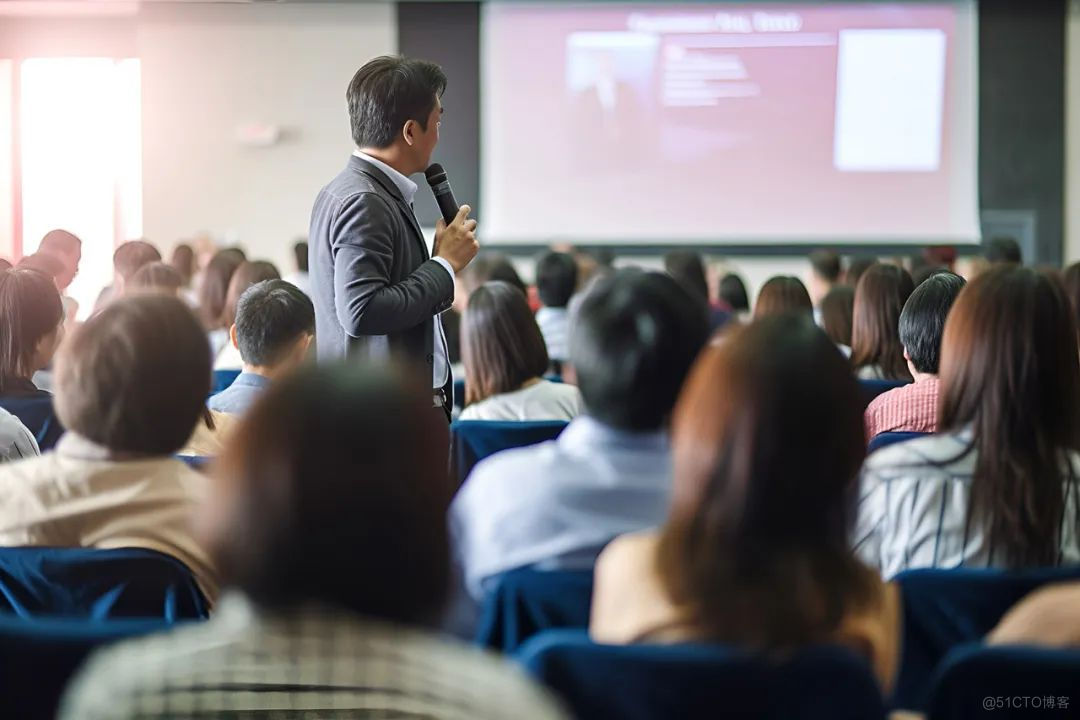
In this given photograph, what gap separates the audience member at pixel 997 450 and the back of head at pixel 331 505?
1.02 m

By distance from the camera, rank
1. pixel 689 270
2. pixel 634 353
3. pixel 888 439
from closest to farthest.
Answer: pixel 634 353
pixel 888 439
pixel 689 270

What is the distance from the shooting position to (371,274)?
2832 mm

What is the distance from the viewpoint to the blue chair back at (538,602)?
5.01ft

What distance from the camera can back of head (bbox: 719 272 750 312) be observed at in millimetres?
6770

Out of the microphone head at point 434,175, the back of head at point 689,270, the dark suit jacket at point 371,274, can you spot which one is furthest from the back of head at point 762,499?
the back of head at point 689,270

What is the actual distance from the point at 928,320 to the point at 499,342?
1.11m

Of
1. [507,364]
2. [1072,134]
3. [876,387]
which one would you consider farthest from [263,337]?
[1072,134]

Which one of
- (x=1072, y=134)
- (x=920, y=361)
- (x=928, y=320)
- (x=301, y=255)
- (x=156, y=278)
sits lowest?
(x=920, y=361)

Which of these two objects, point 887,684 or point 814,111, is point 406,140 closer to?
point 887,684

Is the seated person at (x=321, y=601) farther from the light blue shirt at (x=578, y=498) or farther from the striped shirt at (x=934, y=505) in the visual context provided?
the striped shirt at (x=934, y=505)

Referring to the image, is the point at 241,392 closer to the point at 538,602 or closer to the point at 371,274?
the point at 371,274

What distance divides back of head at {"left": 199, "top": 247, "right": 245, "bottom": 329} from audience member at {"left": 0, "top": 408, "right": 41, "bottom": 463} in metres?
2.60

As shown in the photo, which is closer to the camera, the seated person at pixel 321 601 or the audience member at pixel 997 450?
the seated person at pixel 321 601

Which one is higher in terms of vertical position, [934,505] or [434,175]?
[434,175]
